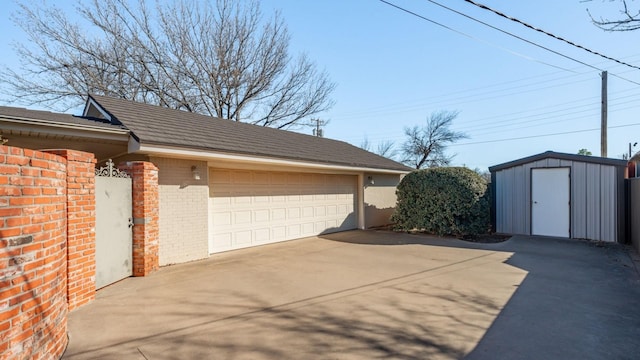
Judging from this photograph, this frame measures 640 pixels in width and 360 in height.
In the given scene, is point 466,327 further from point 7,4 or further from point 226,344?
point 7,4

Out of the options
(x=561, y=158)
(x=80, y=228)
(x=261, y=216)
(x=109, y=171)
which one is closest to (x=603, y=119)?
(x=561, y=158)

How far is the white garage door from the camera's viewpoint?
8.52 meters

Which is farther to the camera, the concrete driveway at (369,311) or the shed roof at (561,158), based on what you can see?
the shed roof at (561,158)

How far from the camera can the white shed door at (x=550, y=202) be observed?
35.2ft

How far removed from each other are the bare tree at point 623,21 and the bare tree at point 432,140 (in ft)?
93.2

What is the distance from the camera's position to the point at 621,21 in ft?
14.1

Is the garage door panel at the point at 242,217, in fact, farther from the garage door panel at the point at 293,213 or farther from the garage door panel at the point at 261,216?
the garage door panel at the point at 293,213

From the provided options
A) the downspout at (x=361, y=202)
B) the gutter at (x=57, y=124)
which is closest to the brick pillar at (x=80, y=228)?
the gutter at (x=57, y=124)

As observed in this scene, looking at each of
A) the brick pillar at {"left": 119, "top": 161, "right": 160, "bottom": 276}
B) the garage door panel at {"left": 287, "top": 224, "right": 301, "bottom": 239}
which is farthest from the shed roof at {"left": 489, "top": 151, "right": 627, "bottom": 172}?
the brick pillar at {"left": 119, "top": 161, "right": 160, "bottom": 276}

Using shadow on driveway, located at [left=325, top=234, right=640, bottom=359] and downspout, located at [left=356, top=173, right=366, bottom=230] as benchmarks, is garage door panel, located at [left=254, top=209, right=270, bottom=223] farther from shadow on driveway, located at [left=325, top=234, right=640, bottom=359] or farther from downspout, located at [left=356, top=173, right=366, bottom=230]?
shadow on driveway, located at [left=325, top=234, right=640, bottom=359]

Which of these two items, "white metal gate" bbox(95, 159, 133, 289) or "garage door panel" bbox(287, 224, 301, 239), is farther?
"garage door panel" bbox(287, 224, 301, 239)

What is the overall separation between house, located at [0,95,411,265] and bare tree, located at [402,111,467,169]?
826 inches

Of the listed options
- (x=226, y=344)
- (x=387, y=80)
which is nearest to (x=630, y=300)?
(x=226, y=344)

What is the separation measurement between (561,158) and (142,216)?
1202 cm
